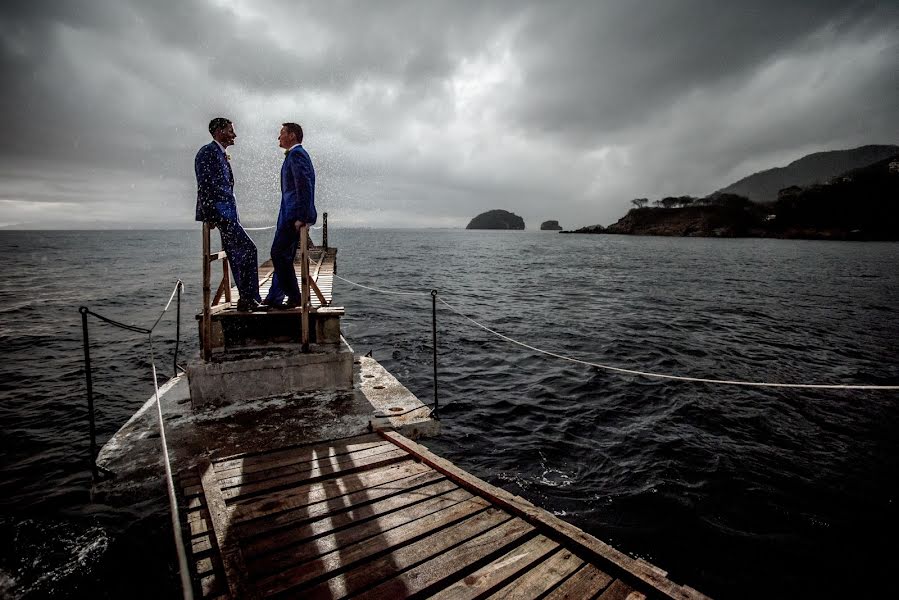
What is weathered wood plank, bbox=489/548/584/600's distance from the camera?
2516 millimetres

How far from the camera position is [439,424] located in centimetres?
508

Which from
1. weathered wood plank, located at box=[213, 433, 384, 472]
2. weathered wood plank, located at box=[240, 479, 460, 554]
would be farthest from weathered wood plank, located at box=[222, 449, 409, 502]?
weathered wood plank, located at box=[240, 479, 460, 554]

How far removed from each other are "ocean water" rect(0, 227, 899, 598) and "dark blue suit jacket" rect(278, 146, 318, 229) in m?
4.07

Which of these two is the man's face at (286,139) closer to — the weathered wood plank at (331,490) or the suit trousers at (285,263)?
the suit trousers at (285,263)

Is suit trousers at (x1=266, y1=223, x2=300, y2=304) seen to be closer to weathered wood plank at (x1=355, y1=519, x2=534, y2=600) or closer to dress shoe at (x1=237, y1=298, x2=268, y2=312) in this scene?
dress shoe at (x1=237, y1=298, x2=268, y2=312)

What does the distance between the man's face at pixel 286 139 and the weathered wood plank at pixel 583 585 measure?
237 inches

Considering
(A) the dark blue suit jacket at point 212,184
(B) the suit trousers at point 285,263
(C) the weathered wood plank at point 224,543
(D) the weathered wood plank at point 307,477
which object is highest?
(A) the dark blue suit jacket at point 212,184

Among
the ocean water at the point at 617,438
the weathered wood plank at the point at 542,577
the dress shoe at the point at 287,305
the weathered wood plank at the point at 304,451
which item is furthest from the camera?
the dress shoe at the point at 287,305

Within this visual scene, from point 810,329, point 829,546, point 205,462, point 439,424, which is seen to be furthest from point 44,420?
point 810,329

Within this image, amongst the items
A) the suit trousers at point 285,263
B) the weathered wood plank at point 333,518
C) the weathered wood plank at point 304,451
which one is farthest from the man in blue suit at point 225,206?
the weathered wood plank at point 333,518

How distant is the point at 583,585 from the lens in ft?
8.43

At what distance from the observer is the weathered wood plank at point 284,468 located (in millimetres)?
3686

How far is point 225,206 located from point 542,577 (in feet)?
18.5

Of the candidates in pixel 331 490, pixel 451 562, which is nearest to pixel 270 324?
pixel 331 490
